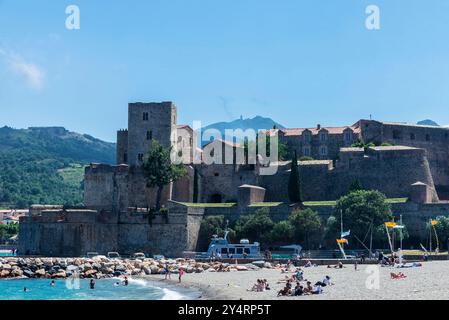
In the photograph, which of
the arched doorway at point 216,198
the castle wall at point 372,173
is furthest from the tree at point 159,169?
the castle wall at point 372,173

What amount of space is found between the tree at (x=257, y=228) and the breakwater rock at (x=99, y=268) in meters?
7.15

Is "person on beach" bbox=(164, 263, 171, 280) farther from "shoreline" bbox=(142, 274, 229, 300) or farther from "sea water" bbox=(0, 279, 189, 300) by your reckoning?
"sea water" bbox=(0, 279, 189, 300)

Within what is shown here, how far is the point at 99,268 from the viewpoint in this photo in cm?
5572

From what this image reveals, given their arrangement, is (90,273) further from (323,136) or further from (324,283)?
(323,136)

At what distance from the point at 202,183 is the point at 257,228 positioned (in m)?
11.9

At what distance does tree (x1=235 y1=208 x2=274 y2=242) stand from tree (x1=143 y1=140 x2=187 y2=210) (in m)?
8.63

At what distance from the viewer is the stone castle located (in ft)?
220

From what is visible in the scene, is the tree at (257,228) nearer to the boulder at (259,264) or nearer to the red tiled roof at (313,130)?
the boulder at (259,264)

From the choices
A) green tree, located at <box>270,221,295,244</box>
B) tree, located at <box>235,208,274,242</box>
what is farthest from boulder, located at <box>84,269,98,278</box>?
green tree, located at <box>270,221,295,244</box>

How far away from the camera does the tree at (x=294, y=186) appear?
6775cm

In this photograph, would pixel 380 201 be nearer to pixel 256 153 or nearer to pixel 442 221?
pixel 442 221

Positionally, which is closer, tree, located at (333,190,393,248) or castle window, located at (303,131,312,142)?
tree, located at (333,190,393,248)

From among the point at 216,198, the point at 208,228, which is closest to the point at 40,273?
the point at 208,228
